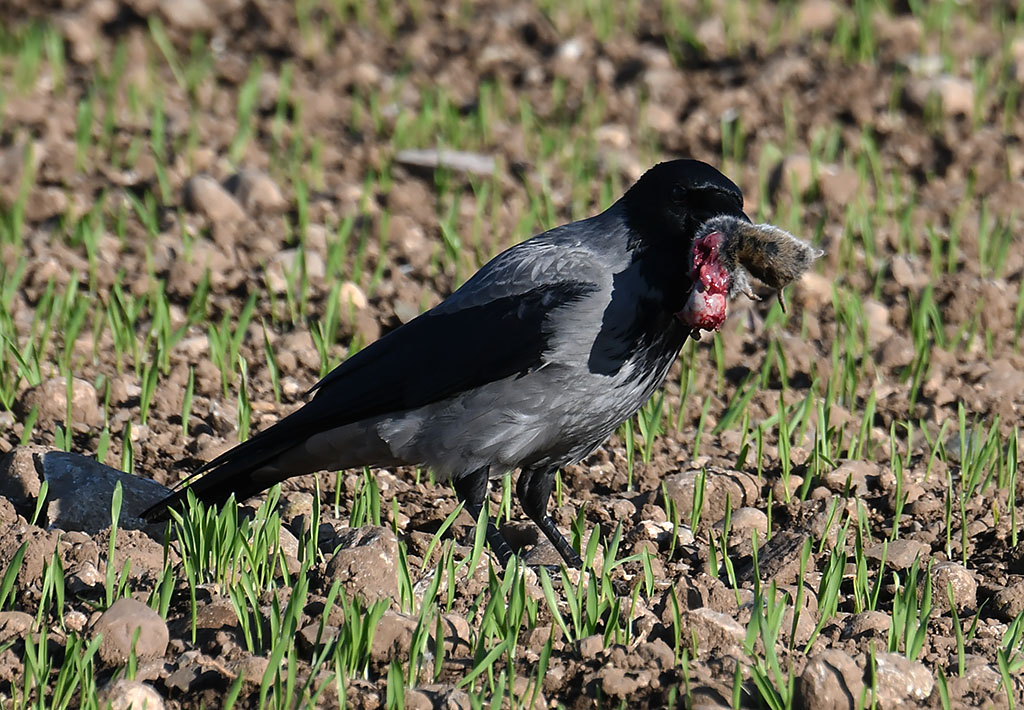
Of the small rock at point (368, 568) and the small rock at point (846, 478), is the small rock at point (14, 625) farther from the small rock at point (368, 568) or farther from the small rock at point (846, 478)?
the small rock at point (846, 478)

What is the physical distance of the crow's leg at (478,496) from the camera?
4.63m

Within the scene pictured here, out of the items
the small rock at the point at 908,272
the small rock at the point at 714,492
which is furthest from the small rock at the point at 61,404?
the small rock at the point at 908,272

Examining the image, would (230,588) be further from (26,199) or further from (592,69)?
(592,69)

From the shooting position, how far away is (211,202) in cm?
700

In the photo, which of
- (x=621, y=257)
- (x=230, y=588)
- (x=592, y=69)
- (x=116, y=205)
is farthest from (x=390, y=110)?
(x=230, y=588)

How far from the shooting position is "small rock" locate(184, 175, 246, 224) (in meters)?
7.00

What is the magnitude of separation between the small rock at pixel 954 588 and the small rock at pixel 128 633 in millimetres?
2010

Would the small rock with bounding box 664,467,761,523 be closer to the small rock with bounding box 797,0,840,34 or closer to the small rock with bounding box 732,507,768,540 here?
the small rock with bounding box 732,507,768,540

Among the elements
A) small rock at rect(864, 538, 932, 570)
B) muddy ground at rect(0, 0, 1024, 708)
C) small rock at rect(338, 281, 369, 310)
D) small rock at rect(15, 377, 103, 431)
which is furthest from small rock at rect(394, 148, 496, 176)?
small rock at rect(864, 538, 932, 570)

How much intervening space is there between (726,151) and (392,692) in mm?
4928

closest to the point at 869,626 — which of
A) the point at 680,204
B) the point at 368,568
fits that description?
the point at 368,568

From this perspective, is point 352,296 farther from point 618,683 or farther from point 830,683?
point 830,683

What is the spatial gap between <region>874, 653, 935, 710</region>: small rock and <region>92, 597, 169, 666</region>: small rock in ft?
5.44

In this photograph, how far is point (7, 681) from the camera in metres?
3.61
